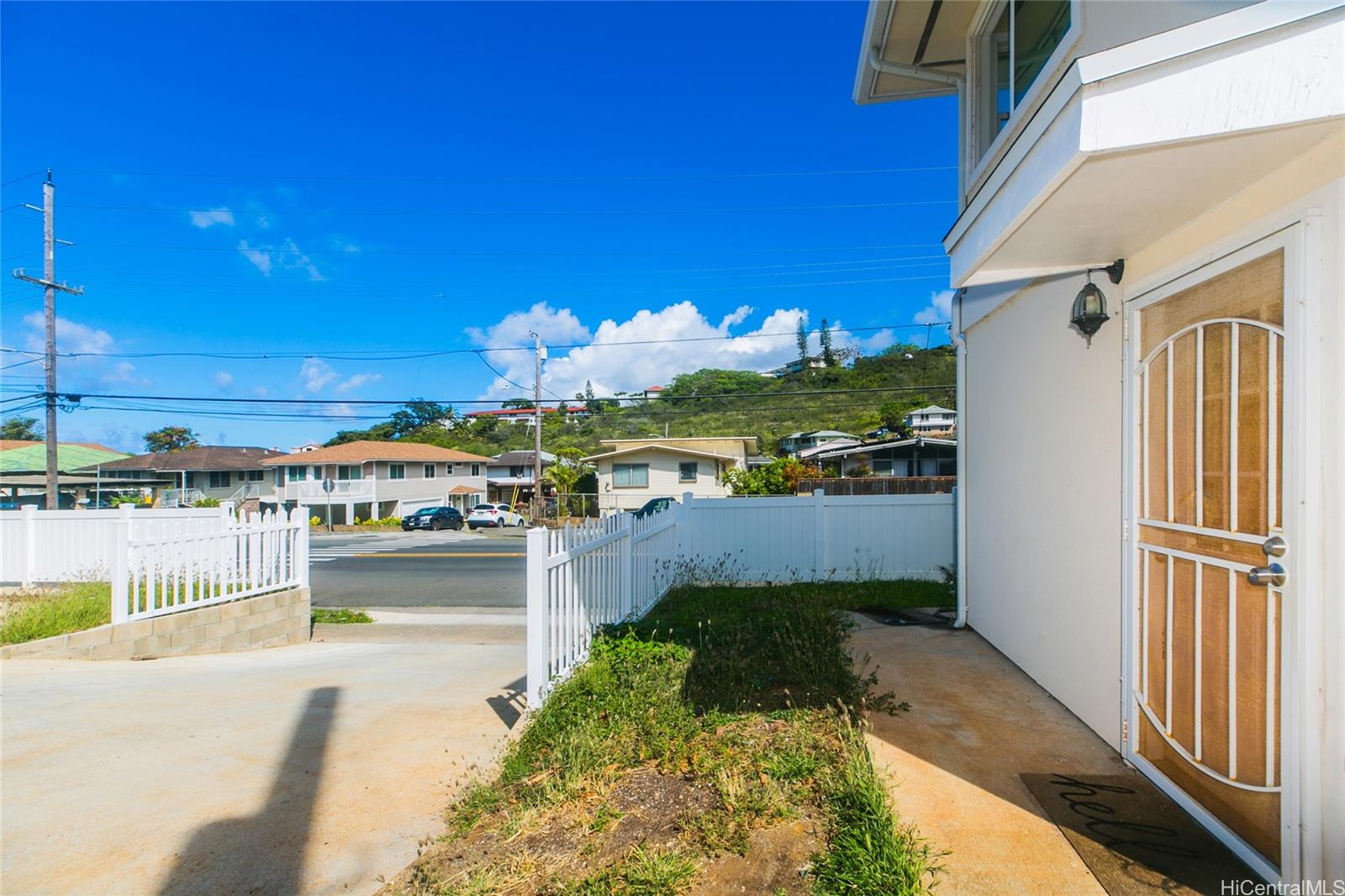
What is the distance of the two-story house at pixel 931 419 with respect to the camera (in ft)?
162

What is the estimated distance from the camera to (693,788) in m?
3.27

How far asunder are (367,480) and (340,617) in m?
32.6

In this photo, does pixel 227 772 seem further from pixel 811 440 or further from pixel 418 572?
pixel 811 440

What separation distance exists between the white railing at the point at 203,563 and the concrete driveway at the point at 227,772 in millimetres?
892

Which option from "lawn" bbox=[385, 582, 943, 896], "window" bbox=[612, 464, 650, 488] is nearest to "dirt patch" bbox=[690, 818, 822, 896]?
"lawn" bbox=[385, 582, 943, 896]

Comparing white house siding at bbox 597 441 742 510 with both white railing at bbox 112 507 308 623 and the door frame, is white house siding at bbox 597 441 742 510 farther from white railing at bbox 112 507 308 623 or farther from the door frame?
the door frame

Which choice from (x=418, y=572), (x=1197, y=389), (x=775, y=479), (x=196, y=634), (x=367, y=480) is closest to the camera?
(x=1197, y=389)

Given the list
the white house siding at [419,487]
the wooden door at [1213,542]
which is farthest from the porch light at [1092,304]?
the white house siding at [419,487]

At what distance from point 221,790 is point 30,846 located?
706 mm

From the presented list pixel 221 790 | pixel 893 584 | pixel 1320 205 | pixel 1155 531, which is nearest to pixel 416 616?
pixel 893 584

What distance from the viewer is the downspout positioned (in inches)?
261

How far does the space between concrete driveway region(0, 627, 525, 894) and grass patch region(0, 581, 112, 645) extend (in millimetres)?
948

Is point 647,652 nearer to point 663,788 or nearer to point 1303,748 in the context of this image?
point 663,788

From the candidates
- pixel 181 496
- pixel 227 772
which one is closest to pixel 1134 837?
pixel 227 772
